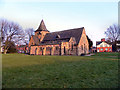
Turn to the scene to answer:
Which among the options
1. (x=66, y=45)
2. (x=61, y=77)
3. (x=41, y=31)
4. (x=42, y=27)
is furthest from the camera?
(x=42, y=27)

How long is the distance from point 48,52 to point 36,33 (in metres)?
17.0

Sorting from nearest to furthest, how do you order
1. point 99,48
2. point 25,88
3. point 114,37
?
point 25,88
point 114,37
point 99,48

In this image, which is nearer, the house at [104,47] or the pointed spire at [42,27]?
the pointed spire at [42,27]

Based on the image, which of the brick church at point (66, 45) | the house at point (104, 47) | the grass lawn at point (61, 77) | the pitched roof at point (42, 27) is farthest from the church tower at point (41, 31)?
the house at point (104, 47)

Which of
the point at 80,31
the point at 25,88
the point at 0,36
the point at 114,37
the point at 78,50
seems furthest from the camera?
the point at 114,37

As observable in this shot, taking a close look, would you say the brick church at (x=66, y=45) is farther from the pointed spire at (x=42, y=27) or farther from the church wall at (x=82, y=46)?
the pointed spire at (x=42, y=27)

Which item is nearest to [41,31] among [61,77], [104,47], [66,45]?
[66,45]

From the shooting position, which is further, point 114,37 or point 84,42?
point 114,37

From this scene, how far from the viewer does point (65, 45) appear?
38656 millimetres

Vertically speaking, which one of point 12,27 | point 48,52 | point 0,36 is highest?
point 12,27

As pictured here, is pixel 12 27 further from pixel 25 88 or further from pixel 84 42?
pixel 25 88

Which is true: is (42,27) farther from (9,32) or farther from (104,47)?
(104,47)

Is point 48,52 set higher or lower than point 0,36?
lower

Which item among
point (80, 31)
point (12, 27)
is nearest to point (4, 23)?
point (12, 27)
